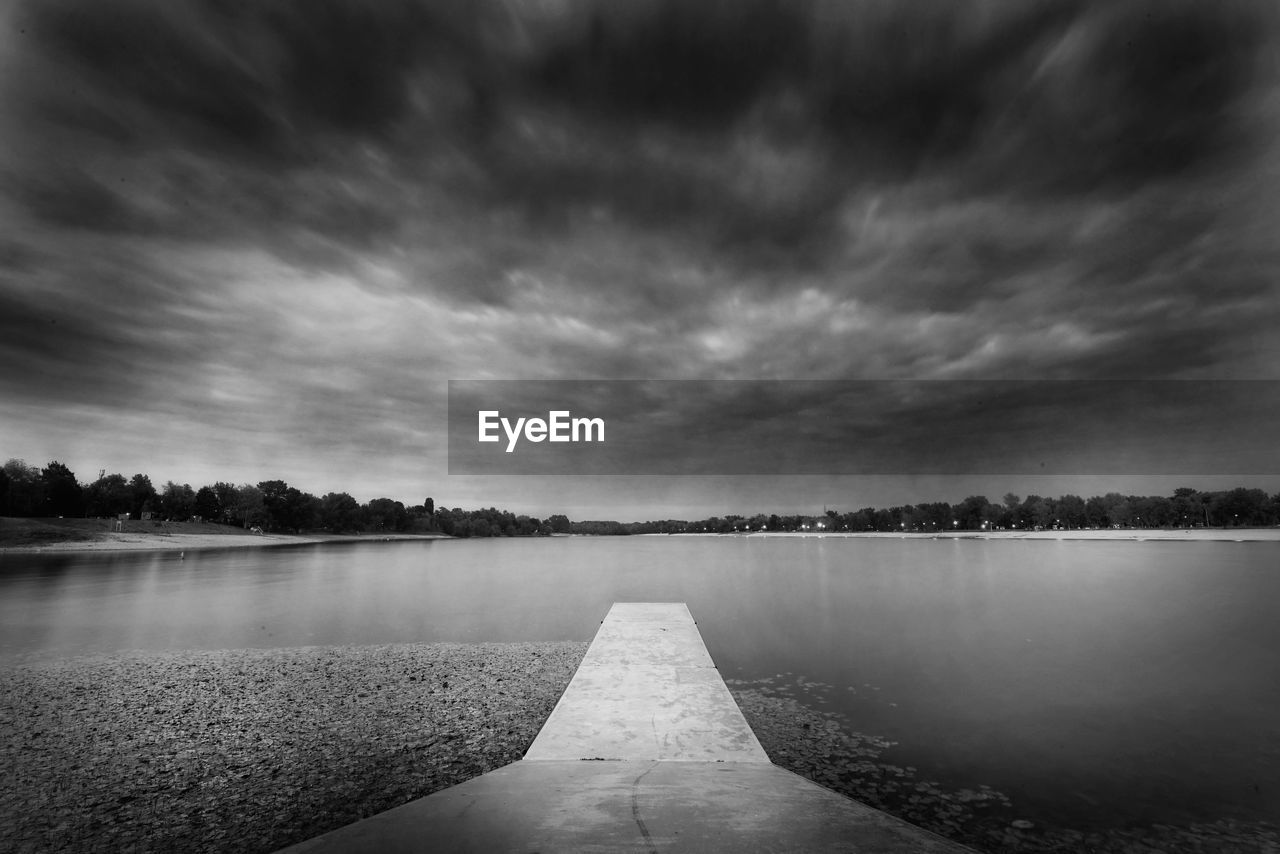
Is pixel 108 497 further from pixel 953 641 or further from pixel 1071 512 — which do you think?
pixel 1071 512

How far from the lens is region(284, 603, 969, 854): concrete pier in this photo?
13.0ft

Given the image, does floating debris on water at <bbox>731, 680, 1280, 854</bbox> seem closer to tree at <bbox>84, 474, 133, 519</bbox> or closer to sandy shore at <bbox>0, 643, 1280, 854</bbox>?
sandy shore at <bbox>0, 643, 1280, 854</bbox>

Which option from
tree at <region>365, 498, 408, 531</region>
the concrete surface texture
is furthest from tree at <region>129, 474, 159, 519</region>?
the concrete surface texture

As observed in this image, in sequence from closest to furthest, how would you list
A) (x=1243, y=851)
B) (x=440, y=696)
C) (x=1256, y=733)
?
1. (x=1243, y=851)
2. (x=1256, y=733)
3. (x=440, y=696)

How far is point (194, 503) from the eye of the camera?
118m

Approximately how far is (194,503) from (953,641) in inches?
5716

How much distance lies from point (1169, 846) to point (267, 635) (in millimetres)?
21183

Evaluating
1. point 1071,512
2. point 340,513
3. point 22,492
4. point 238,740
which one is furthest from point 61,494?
point 1071,512

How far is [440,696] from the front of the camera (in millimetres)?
10586

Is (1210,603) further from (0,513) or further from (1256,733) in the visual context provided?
(0,513)

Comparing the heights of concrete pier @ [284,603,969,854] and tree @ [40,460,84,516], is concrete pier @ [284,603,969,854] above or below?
below

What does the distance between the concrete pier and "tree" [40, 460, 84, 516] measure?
133 m

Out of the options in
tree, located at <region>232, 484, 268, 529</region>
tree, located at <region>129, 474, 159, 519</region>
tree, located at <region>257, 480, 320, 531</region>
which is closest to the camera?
tree, located at <region>129, 474, 159, 519</region>

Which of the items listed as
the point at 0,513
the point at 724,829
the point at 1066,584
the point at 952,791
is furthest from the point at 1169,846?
the point at 0,513
